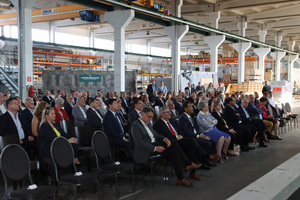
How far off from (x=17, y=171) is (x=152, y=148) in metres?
1.95

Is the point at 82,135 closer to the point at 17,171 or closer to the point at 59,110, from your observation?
the point at 59,110

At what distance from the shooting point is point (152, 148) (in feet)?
14.9

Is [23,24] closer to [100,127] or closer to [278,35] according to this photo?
[100,127]

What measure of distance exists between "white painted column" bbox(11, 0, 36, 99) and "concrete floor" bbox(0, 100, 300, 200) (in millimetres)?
4379

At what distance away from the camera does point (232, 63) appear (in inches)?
905

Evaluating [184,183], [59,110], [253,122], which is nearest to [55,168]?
[184,183]

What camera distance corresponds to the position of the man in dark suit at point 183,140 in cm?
499

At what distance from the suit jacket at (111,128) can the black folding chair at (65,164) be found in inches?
49.4

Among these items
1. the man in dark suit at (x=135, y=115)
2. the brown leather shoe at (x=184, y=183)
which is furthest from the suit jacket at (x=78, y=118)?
the brown leather shoe at (x=184, y=183)

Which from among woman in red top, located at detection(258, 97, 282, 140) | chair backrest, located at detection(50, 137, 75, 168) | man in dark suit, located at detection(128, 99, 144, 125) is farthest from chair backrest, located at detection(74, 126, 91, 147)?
woman in red top, located at detection(258, 97, 282, 140)

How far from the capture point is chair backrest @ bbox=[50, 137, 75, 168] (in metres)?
3.65

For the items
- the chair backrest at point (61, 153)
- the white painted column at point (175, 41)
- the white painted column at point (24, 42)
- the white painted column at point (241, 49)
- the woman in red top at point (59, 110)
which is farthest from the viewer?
the white painted column at point (241, 49)

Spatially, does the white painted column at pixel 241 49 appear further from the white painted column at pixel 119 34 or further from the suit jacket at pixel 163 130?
the suit jacket at pixel 163 130

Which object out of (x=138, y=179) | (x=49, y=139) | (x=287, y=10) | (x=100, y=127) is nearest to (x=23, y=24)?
(x=100, y=127)
